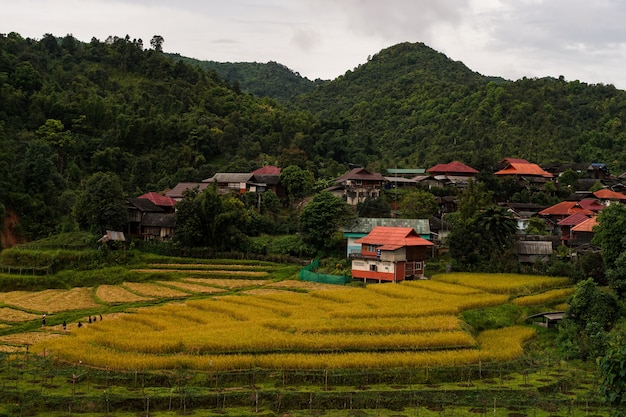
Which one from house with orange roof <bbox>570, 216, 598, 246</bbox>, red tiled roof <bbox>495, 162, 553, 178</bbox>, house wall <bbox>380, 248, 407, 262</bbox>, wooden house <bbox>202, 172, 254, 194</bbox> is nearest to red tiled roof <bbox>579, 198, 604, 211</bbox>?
red tiled roof <bbox>495, 162, 553, 178</bbox>

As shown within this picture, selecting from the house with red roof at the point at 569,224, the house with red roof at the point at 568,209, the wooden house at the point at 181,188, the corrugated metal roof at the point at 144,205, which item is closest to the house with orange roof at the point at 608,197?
the house with red roof at the point at 568,209

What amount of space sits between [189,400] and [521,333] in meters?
16.3

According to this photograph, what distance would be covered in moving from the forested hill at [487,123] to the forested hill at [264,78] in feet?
143

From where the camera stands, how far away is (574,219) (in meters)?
47.8

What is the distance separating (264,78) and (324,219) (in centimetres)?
11244

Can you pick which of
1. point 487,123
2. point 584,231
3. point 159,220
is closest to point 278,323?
point 159,220

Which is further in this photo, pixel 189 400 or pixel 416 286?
pixel 416 286

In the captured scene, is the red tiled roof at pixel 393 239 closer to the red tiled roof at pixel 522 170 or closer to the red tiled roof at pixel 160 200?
the red tiled roof at pixel 160 200

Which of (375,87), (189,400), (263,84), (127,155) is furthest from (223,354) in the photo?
(263,84)

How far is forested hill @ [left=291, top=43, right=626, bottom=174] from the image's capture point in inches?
2975

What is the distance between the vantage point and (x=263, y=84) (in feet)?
487

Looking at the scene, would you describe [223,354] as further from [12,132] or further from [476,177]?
[12,132]

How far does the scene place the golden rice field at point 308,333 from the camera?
23.2m

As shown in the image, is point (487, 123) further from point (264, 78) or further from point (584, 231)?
point (264, 78)
